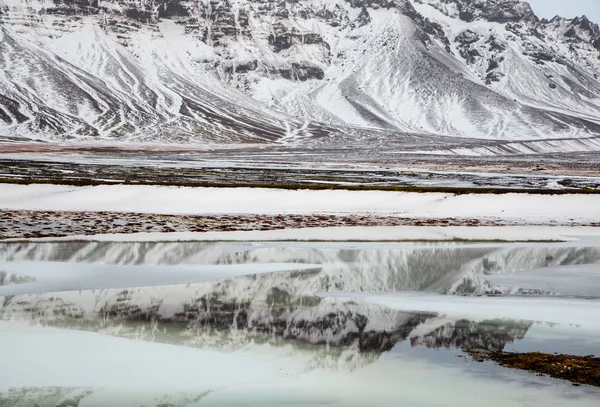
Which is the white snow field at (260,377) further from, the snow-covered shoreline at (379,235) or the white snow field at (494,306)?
the snow-covered shoreline at (379,235)

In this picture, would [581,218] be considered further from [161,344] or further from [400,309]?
[161,344]

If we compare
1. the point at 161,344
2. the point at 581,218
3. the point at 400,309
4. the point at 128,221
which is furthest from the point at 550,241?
the point at 161,344

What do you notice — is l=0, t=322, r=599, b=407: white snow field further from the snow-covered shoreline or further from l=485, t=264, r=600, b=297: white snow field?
the snow-covered shoreline

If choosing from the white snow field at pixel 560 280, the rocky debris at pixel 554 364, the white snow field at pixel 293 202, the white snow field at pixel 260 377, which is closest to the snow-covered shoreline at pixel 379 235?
the white snow field at pixel 293 202

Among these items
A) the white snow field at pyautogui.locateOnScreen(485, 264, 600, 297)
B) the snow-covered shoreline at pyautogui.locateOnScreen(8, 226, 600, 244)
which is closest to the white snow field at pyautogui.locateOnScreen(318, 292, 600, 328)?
the white snow field at pyautogui.locateOnScreen(485, 264, 600, 297)

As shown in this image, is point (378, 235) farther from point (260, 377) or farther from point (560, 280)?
point (260, 377)
